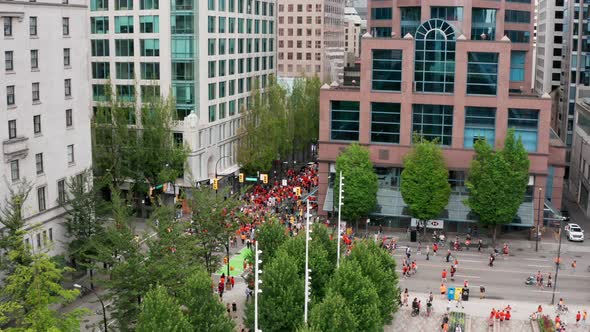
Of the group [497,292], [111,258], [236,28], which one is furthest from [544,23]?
[111,258]

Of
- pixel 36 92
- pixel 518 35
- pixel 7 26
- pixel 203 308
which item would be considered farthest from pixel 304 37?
pixel 203 308

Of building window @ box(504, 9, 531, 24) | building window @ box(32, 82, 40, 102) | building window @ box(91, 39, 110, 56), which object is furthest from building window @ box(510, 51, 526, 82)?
building window @ box(32, 82, 40, 102)

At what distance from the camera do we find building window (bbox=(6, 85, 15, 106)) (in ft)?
175

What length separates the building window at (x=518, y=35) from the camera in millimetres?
100219

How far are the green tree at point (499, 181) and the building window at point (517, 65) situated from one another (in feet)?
79.0

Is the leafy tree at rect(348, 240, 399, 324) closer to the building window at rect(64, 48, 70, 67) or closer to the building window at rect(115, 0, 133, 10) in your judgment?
the building window at rect(64, 48, 70, 67)

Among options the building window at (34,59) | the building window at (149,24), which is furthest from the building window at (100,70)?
the building window at (34,59)

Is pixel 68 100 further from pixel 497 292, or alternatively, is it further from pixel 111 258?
pixel 497 292

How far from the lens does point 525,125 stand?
3132 inches

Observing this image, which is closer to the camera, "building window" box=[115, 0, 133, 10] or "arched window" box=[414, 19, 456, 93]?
"arched window" box=[414, 19, 456, 93]

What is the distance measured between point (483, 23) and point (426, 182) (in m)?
28.1

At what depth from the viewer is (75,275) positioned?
62562 mm

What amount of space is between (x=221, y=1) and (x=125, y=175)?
87.1 ft

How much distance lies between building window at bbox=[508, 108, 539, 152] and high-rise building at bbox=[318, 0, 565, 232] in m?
0.11
